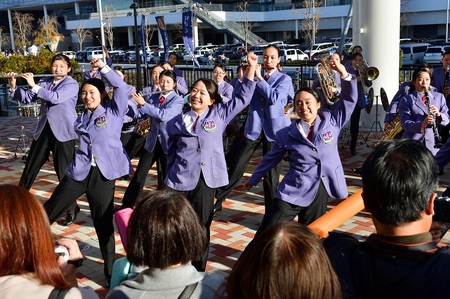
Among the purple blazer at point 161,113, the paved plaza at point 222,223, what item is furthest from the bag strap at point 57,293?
the purple blazer at point 161,113

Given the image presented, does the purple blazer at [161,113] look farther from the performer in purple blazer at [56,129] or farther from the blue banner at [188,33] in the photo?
the blue banner at [188,33]

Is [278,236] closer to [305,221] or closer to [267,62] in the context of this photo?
[305,221]

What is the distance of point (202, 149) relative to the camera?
15.6 ft

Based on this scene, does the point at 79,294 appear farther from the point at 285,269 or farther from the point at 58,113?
the point at 58,113

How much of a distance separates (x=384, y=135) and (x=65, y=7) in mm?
66870

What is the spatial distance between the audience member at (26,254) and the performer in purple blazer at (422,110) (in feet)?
16.1

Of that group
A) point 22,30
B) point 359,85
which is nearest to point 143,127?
point 359,85

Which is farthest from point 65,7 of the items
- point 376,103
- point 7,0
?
point 376,103

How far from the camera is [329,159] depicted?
4.36 metres

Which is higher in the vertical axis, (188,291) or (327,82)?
(327,82)

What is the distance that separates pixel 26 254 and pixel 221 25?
50.5 metres

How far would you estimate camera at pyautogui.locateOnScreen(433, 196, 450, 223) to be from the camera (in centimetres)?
217

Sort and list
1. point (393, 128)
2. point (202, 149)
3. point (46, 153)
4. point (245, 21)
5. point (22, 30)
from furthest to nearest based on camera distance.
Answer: point (22, 30), point (245, 21), point (393, 128), point (46, 153), point (202, 149)

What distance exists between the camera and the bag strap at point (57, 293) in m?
2.09
